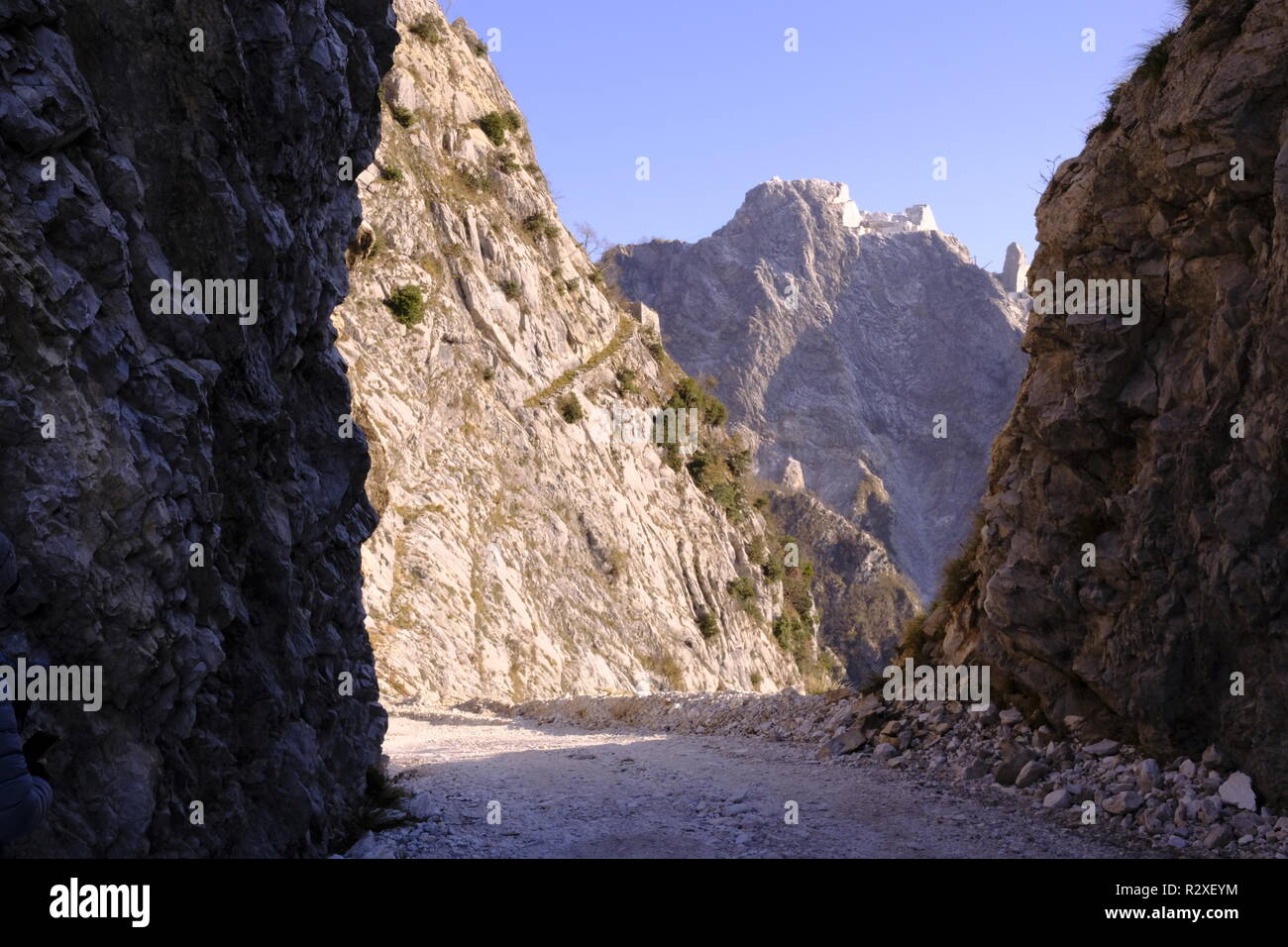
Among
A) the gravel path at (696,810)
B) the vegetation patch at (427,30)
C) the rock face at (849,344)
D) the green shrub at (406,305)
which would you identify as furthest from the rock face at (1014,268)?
the gravel path at (696,810)

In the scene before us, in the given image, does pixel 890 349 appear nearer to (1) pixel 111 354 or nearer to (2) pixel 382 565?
(2) pixel 382 565

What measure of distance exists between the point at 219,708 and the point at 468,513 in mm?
23938

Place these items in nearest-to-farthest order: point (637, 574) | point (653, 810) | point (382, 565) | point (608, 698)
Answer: point (653, 810) < point (608, 698) < point (382, 565) < point (637, 574)

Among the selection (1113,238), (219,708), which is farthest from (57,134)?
(1113,238)

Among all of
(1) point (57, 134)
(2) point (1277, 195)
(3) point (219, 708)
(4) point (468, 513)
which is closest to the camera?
(1) point (57, 134)

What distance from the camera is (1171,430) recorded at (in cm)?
1060

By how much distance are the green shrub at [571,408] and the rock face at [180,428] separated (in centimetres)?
2663

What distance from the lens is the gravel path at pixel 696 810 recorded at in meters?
8.77

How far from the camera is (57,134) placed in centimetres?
586

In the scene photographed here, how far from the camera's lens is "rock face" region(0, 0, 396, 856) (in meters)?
5.50

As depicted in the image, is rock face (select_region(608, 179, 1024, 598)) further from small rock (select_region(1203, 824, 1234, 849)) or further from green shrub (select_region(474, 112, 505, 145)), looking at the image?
small rock (select_region(1203, 824, 1234, 849))

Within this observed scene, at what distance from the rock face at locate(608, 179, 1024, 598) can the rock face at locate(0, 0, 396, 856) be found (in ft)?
314

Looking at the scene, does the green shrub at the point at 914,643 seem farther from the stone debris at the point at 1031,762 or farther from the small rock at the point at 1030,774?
the small rock at the point at 1030,774

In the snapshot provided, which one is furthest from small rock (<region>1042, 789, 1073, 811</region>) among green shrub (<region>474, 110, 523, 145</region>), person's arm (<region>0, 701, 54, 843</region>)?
green shrub (<region>474, 110, 523, 145</region>)
